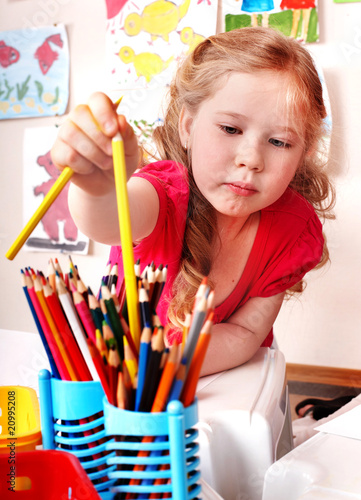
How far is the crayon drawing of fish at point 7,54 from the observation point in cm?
103

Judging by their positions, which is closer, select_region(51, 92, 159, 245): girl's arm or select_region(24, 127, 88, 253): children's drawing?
select_region(51, 92, 159, 245): girl's arm

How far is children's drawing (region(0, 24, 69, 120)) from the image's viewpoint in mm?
990

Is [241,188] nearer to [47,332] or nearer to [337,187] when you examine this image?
[47,332]

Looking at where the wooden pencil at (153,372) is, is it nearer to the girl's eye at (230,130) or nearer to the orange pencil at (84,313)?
the orange pencil at (84,313)

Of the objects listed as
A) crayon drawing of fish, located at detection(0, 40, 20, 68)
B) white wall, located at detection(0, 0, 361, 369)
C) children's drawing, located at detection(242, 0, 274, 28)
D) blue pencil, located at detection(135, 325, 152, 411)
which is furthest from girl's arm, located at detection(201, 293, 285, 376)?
crayon drawing of fish, located at detection(0, 40, 20, 68)

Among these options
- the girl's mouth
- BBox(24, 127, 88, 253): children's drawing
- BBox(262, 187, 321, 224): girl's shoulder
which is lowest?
BBox(24, 127, 88, 253): children's drawing

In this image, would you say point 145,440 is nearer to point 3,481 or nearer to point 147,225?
point 3,481

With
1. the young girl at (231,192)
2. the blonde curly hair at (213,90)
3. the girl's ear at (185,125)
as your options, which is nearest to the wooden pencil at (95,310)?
the young girl at (231,192)

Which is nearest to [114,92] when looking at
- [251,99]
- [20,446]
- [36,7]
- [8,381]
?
[36,7]

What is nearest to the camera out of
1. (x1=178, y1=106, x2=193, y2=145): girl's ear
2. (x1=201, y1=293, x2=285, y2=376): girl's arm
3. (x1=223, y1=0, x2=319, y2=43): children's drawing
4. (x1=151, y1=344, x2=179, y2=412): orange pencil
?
(x1=151, y1=344, x2=179, y2=412): orange pencil

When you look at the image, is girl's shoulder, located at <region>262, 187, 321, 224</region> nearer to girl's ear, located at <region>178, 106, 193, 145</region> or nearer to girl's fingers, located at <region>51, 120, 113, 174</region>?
girl's ear, located at <region>178, 106, 193, 145</region>

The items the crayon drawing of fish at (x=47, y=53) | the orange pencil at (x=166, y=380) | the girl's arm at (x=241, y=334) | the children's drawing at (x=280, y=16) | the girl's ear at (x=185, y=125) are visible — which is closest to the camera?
the orange pencil at (x=166, y=380)

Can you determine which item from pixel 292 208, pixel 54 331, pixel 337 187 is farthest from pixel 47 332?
pixel 337 187

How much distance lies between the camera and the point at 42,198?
1058 mm
